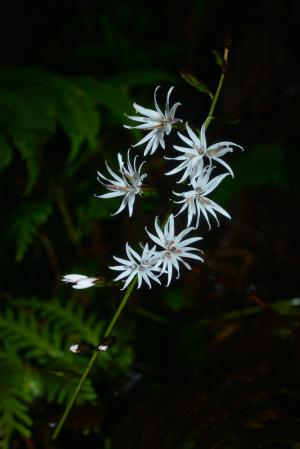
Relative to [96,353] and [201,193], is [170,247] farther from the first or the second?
[96,353]

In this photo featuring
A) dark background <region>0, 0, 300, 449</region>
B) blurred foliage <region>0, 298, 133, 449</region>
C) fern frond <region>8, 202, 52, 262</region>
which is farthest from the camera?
fern frond <region>8, 202, 52, 262</region>

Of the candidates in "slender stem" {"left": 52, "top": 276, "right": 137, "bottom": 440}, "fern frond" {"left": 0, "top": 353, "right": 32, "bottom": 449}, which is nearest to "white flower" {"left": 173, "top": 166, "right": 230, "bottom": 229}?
"slender stem" {"left": 52, "top": 276, "right": 137, "bottom": 440}

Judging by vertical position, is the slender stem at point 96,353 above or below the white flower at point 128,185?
below

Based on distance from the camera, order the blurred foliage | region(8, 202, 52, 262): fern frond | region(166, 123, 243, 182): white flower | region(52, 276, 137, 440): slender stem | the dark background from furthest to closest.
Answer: region(8, 202, 52, 262): fern frond
the blurred foliage
the dark background
region(52, 276, 137, 440): slender stem
region(166, 123, 243, 182): white flower

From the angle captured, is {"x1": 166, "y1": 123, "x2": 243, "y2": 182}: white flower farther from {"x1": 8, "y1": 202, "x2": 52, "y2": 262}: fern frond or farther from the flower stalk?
{"x1": 8, "y1": 202, "x2": 52, "y2": 262}: fern frond

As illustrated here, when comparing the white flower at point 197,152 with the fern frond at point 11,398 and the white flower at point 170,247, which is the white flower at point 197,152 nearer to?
the white flower at point 170,247

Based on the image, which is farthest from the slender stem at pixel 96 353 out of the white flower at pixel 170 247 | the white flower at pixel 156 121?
the white flower at pixel 156 121
